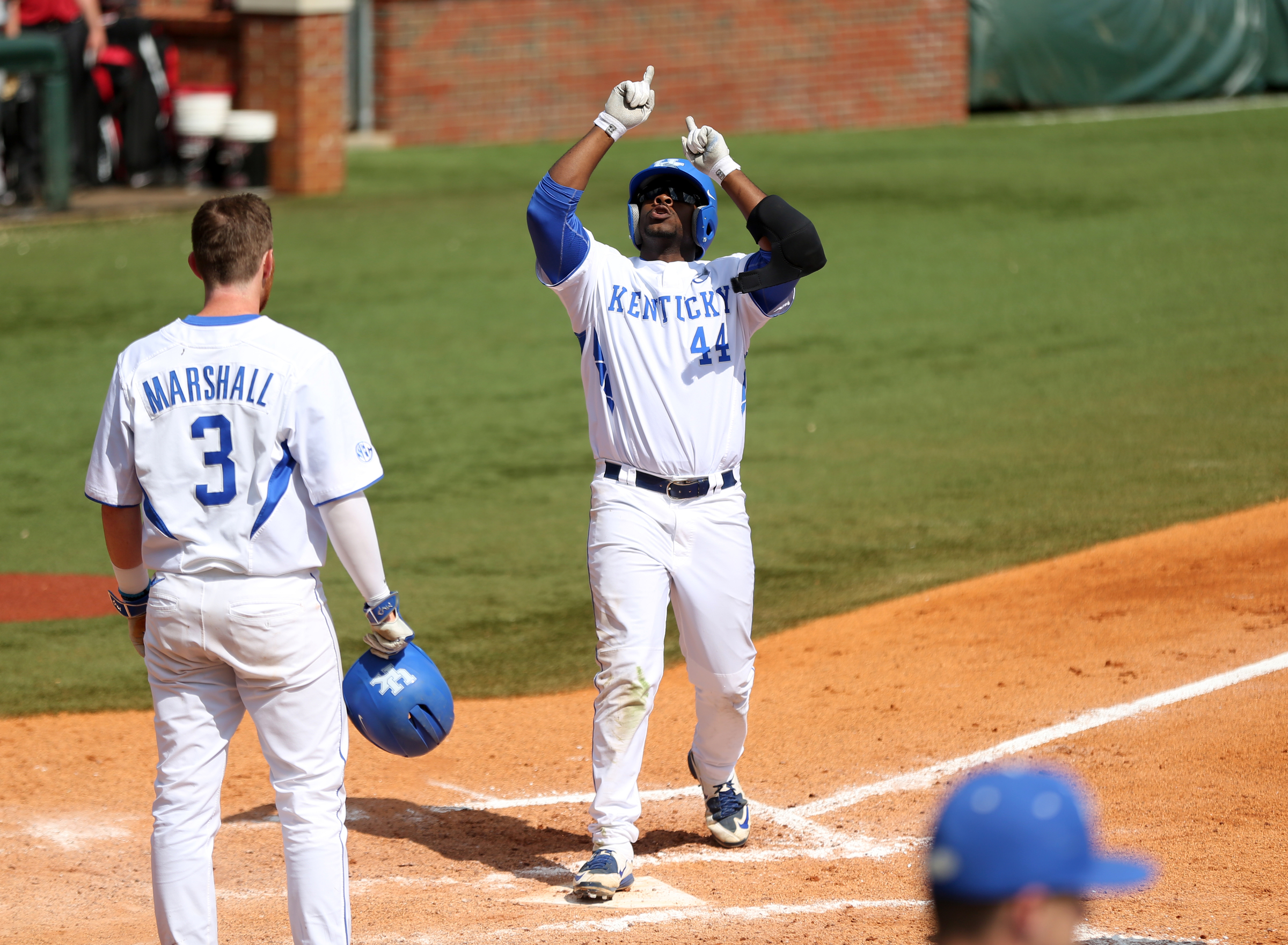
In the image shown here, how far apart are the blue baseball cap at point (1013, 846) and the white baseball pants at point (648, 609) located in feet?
9.82

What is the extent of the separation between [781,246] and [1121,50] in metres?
22.3

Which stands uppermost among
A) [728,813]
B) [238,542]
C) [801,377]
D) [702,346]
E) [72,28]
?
[72,28]

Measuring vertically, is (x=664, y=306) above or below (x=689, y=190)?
below

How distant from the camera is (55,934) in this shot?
461cm

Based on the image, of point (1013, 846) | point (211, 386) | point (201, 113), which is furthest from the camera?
point (201, 113)

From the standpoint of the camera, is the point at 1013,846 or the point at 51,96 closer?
the point at 1013,846

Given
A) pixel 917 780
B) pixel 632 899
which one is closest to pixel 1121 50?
pixel 917 780

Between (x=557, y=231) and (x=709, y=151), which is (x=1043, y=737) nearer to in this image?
(x=709, y=151)

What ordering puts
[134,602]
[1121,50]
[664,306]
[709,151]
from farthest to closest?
[1121,50], [709,151], [664,306], [134,602]

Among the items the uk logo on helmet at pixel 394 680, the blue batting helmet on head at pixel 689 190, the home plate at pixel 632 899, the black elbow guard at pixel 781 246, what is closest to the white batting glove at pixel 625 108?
the blue batting helmet on head at pixel 689 190

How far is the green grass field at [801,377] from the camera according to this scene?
27.2ft

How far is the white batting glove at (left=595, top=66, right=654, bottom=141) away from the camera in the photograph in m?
4.99

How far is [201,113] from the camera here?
17609mm

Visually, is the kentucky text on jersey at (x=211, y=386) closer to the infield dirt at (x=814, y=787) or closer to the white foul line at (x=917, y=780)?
the infield dirt at (x=814, y=787)
